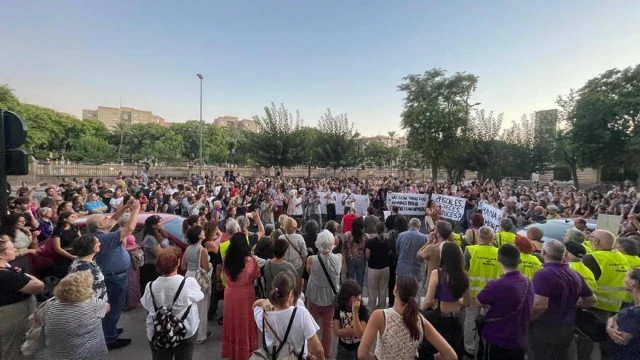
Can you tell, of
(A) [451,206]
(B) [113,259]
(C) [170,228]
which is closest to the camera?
(B) [113,259]

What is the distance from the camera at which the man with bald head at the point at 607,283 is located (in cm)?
411

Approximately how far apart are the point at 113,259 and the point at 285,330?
3.15m

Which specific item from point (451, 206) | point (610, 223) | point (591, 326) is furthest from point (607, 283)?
point (451, 206)

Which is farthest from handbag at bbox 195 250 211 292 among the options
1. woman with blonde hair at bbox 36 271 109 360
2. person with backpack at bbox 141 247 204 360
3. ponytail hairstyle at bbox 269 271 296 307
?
ponytail hairstyle at bbox 269 271 296 307

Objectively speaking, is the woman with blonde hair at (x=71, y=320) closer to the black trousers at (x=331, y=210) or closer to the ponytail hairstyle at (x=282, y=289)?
the ponytail hairstyle at (x=282, y=289)

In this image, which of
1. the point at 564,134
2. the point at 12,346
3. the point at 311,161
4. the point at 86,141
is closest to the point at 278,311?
the point at 12,346

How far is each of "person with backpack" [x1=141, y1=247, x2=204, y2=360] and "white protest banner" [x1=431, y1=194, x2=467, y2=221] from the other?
11.0m

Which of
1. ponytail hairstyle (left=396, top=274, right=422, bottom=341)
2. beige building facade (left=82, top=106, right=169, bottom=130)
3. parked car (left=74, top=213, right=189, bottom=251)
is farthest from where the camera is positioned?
beige building facade (left=82, top=106, right=169, bottom=130)

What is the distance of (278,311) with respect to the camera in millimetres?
2934

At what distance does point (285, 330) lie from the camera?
2902 millimetres

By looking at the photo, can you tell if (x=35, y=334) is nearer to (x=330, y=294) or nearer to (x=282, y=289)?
(x=282, y=289)

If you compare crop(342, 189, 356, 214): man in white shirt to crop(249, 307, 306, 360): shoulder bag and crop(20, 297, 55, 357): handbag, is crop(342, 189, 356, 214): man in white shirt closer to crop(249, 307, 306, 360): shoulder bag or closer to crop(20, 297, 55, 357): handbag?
crop(249, 307, 306, 360): shoulder bag

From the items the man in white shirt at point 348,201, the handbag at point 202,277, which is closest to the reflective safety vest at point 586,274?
the handbag at point 202,277

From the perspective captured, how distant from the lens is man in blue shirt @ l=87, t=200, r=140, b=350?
479 centimetres
